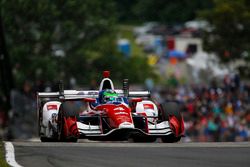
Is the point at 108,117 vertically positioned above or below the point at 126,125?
above

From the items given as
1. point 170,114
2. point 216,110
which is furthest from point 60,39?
point 170,114

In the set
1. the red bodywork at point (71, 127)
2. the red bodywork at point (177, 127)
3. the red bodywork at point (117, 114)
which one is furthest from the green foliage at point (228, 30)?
the red bodywork at point (71, 127)

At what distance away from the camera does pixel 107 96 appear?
2034 cm

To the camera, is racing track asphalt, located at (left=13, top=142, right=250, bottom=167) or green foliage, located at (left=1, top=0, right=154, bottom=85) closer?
racing track asphalt, located at (left=13, top=142, right=250, bottom=167)

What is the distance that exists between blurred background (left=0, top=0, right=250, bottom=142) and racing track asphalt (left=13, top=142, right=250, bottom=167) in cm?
1556

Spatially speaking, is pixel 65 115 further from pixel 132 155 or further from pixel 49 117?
pixel 132 155

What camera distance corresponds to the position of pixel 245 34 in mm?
47531

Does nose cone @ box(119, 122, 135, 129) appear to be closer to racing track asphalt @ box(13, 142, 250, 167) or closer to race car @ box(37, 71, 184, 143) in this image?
race car @ box(37, 71, 184, 143)

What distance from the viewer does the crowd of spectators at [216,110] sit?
3362 cm

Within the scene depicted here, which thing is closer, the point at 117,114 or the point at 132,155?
the point at 132,155

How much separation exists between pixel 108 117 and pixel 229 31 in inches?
1115

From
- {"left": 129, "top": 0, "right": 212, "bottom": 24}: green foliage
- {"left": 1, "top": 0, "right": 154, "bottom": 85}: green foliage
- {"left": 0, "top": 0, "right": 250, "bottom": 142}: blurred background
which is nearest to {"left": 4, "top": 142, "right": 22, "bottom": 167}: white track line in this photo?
{"left": 0, "top": 0, "right": 250, "bottom": 142}: blurred background

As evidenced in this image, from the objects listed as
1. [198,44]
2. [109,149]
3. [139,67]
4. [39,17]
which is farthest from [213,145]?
[198,44]

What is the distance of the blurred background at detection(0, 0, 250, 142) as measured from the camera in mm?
35094
